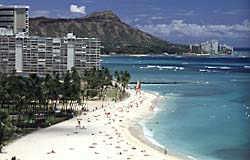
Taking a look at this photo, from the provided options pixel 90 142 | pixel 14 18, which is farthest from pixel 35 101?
pixel 14 18

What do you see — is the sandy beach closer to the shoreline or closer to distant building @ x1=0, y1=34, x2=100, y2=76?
the shoreline

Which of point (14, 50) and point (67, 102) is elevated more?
point (14, 50)

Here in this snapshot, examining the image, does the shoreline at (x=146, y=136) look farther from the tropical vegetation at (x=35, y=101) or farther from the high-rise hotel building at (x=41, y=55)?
the high-rise hotel building at (x=41, y=55)

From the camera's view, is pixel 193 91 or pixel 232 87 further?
Result: pixel 232 87

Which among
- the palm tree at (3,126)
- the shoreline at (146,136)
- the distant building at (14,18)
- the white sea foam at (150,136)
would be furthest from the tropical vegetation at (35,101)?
the distant building at (14,18)

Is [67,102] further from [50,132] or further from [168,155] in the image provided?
[168,155]

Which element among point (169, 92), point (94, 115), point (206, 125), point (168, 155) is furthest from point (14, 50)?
point (168, 155)
